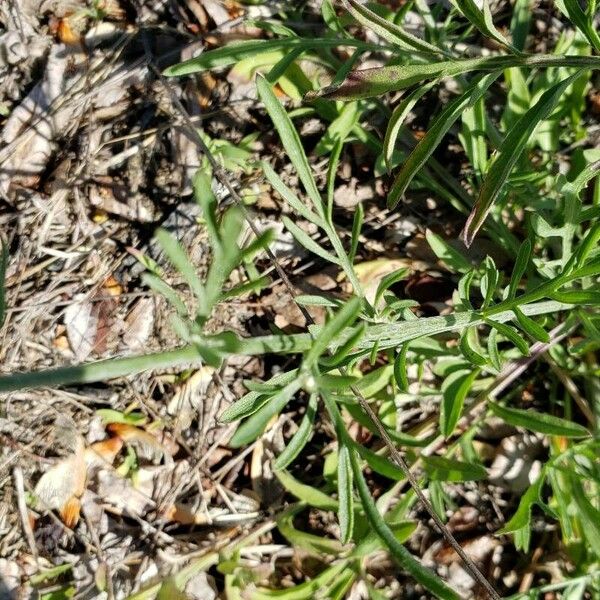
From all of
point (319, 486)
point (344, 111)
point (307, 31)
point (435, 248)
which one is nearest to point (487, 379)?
point (435, 248)

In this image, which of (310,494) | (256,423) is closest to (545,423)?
(310,494)

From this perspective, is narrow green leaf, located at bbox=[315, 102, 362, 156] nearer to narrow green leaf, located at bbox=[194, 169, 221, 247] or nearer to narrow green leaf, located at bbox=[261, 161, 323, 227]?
narrow green leaf, located at bbox=[261, 161, 323, 227]

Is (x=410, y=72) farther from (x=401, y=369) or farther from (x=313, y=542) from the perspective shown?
(x=313, y=542)

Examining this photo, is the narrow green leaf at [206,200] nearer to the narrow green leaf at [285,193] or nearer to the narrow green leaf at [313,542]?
the narrow green leaf at [285,193]

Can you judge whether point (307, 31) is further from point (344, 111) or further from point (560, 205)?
point (560, 205)

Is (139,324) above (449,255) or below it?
above

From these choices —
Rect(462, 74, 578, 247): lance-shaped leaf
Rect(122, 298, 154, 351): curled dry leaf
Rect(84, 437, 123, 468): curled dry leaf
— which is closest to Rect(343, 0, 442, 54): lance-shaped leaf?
Rect(462, 74, 578, 247): lance-shaped leaf
